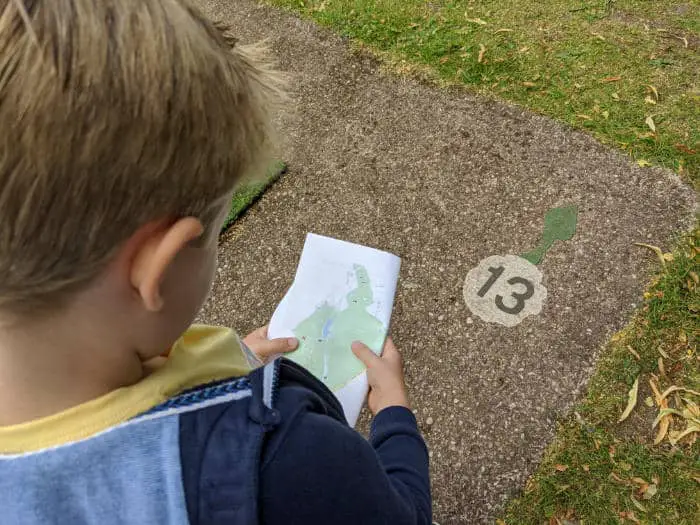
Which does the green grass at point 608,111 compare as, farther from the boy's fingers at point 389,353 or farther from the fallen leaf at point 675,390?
the boy's fingers at point 389,353

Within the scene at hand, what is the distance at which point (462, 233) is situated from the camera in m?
2.57

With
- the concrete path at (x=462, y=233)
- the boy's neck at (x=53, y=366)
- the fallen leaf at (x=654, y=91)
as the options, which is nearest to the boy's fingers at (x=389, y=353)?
the concrete path at (x=462, y=233)

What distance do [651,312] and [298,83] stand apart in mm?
2182

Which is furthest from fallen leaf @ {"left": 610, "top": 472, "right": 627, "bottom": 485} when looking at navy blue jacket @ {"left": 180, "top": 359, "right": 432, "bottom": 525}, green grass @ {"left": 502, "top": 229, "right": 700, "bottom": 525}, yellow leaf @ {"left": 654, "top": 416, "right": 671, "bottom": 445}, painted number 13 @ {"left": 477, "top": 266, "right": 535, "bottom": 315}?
navy blue jacket @ {"left": 180, "top": 359, "right": 432, "bottom": 525}

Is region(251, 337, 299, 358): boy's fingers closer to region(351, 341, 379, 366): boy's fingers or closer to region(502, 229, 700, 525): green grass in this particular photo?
region(351, 341, 379, 366): boy's fingers

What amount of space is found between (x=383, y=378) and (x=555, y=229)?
1270 millimetres

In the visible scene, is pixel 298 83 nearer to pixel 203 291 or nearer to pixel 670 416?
pixel 670 416

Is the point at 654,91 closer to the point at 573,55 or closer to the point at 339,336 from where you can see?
the point at 573,55

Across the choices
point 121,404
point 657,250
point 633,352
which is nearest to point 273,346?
point 121,404

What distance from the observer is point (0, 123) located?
22.7 inches

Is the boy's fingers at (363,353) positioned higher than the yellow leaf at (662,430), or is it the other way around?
the boy's fingers at (363,353)

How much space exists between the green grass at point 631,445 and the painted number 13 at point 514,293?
0.35 metres

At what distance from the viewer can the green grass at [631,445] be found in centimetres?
189

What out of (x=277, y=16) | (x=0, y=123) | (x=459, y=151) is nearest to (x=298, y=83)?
(x=277, y=16)
